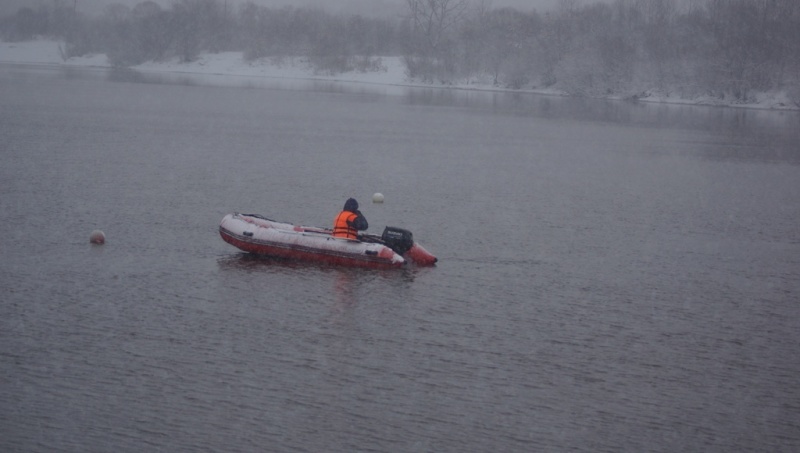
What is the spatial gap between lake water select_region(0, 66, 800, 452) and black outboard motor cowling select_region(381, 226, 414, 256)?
2.26 ft

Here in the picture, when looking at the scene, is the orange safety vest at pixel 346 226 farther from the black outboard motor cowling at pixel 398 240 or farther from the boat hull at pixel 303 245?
the black outboard motor cowling at pixel 398 240

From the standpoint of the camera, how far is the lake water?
13273 millimetres

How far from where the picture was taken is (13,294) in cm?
1838

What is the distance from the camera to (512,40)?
405 feet

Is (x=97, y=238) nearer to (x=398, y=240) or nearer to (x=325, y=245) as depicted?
(x=325, y=245)

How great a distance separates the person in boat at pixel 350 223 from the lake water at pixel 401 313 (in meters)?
1.03

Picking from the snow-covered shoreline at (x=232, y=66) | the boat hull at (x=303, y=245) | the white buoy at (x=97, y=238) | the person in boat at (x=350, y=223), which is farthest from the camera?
the snow-covered shoreline at (x=232, y=66)

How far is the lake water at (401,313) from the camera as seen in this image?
13273 millimetres

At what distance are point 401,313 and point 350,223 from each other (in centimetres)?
377

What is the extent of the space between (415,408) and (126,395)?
4236 millimetres

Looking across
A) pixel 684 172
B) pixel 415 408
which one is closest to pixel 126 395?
pixel 415 408

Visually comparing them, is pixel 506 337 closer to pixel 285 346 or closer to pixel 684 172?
pixel 285 346

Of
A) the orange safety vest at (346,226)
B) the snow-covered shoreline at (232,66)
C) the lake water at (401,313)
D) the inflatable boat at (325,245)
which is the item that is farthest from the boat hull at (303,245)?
the snow-covered shoreline at (232,66)

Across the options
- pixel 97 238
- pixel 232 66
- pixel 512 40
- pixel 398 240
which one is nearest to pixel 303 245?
pixel 398 240
